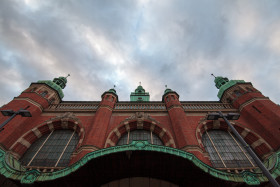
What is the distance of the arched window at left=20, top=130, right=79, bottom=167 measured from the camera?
39.5 ft

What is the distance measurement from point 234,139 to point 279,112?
4.92 metres

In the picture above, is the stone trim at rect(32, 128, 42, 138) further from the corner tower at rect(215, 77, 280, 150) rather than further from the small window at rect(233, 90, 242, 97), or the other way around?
the small window at rect(233, 90, 242, 97)

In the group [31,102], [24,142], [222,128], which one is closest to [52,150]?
[24,142]

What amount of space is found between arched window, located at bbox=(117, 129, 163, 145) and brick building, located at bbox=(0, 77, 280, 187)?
0.09 m

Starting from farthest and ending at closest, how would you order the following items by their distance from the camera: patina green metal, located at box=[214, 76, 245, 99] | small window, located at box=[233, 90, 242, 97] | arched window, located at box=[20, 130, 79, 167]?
1. patina green metal, located at box=[214, 76, 245, 99]
2. small window, located at box=[233, 90, 242, 97]
3. arched window, located at box=[20, 130, 79, 167]

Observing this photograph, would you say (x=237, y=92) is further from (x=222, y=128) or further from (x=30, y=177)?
(x=30, y=177)

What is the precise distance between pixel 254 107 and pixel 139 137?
12457 millimetres

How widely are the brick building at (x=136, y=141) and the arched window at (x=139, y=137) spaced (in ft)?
0.31

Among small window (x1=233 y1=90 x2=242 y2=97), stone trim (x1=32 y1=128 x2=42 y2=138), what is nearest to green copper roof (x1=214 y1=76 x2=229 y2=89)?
small window (x1=233 y1=90 x2=242 y2=97)

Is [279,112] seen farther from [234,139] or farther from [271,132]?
[234,139]

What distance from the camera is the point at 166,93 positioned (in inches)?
746

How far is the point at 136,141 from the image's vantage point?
778 cm

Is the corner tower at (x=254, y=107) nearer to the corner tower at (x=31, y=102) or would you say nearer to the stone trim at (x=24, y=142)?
the stone trim at (x=24, y=142)

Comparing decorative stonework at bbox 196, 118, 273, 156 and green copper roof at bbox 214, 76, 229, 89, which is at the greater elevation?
green copper roof at bbox 214, 76, 229, 89
